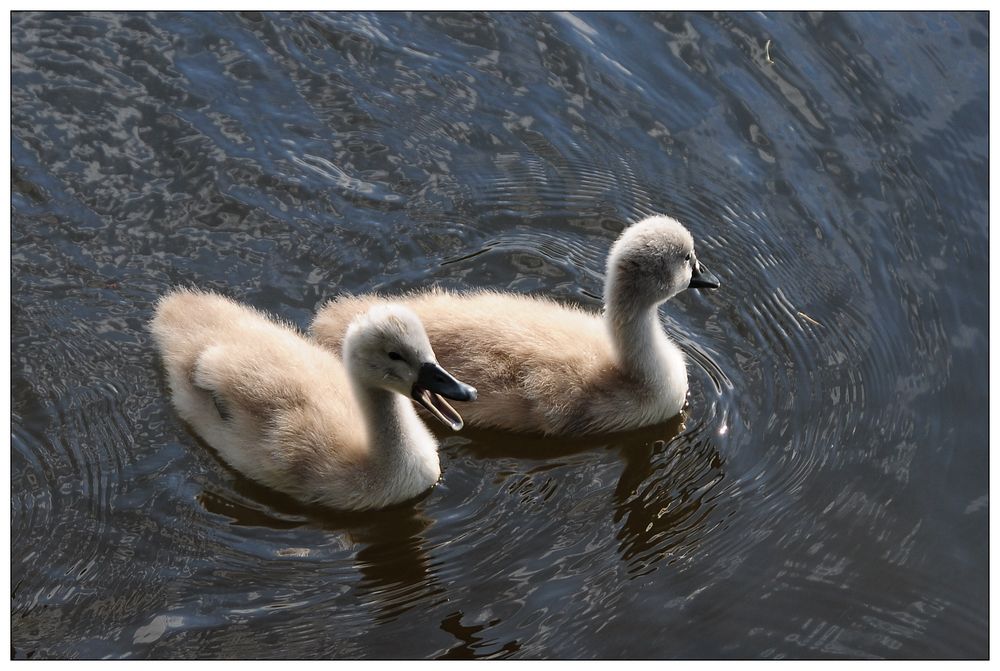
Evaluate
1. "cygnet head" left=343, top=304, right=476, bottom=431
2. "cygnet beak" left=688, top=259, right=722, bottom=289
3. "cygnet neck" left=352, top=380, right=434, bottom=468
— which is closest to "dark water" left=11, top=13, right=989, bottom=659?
"cygnet neck" left=352, top=380, right=434, bottom=468

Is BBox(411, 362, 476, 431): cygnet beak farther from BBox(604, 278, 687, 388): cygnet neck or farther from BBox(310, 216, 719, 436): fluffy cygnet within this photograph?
BBox(604, 278, 687, 388): cygnet neck

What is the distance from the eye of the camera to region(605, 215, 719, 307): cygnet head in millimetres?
6785

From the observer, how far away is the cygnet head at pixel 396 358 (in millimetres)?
6164

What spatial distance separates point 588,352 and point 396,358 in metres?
1.30

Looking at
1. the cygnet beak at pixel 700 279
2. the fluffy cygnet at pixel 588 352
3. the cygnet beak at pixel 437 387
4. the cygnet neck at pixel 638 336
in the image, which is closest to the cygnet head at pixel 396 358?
the cygnet beak at pixel 437 387

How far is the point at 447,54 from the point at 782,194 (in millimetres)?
2644

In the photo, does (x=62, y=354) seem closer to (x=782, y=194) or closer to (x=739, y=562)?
(x=739, y=562)

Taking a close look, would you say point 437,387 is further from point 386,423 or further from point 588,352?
point 588,352

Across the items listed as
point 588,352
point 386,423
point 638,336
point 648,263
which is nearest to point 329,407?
point 386,423

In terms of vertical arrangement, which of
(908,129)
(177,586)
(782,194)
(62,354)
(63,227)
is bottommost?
(177,586)

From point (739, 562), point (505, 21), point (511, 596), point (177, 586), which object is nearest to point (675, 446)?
point (739, 562)

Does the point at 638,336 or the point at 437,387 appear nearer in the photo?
the point at 437,387

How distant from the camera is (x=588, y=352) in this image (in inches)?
277

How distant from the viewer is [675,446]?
7117 mm
